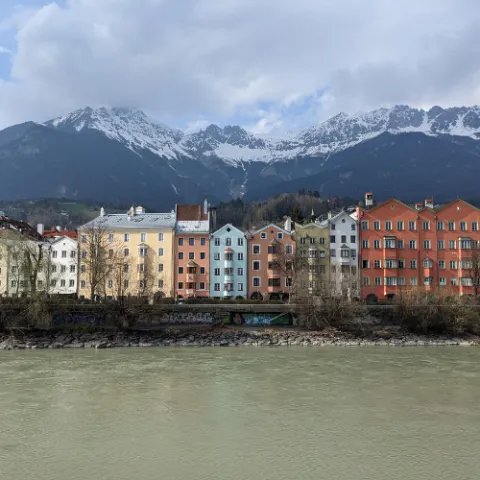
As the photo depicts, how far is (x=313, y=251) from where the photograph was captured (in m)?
73.8

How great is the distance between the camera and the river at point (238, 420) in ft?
52.1

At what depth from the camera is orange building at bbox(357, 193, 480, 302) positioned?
74062mm

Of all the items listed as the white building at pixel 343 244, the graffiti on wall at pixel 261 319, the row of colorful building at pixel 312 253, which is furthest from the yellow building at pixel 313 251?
the graffiti on wall at pixel 261 319

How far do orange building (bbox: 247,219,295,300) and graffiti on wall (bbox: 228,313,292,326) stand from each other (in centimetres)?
1334

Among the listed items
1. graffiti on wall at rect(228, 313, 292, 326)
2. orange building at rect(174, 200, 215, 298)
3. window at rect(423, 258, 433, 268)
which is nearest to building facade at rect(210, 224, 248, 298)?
orange building at rect(174, 200, 215, 298)

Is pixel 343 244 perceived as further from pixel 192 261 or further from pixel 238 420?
pixel 238 420

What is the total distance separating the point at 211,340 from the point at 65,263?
38251 millimetres

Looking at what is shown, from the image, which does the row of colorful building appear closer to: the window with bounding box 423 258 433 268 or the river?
the window with bounding box 423 258 433 268

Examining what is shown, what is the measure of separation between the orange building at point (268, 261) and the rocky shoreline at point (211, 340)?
20942mm

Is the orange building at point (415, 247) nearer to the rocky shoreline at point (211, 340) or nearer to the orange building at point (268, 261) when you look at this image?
the orange building at point (268, 261)

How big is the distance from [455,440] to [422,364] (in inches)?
776

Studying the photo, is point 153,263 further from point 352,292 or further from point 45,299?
point 352,292

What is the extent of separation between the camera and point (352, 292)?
64688mm

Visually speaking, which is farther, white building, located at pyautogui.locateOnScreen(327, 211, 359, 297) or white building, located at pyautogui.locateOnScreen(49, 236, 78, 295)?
white building, located at pyautogui.locateOnScreen(49, 236, 78, 295)
